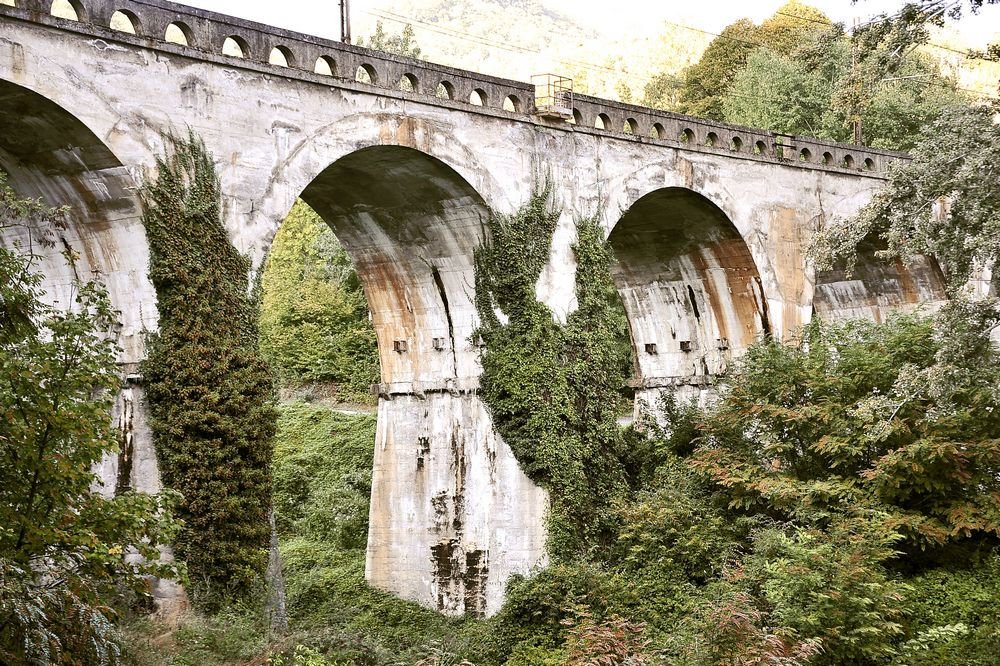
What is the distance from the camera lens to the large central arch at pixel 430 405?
17.4m

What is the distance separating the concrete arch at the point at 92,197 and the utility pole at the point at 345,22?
6.49 m

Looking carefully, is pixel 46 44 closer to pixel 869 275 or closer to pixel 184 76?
pixel 184 76

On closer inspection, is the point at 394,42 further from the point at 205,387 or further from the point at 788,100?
the point at 205,387

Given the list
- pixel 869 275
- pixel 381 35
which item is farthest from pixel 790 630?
pixel 381 35

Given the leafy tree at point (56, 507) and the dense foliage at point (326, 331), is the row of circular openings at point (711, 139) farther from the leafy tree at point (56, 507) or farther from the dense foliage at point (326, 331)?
the dense foliage at point (326, 331)

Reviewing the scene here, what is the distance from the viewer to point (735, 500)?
15.9 m

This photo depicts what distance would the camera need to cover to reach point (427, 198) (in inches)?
693

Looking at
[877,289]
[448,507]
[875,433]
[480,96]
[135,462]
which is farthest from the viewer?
[877,289]

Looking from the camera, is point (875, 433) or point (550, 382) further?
point (550, 382)

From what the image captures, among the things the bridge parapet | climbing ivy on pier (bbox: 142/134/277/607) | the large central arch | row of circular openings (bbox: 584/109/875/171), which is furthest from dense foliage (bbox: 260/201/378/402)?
climbing ivy on pier (bbox: 142/134/277/607)

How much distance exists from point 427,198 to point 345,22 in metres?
3.72

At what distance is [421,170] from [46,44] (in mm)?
5833

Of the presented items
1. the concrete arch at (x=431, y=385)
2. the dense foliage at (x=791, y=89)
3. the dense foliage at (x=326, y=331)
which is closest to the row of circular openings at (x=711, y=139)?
the concrete arch at (x=431, y=385)

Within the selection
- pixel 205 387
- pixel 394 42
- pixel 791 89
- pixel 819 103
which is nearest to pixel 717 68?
pixel 791 89
